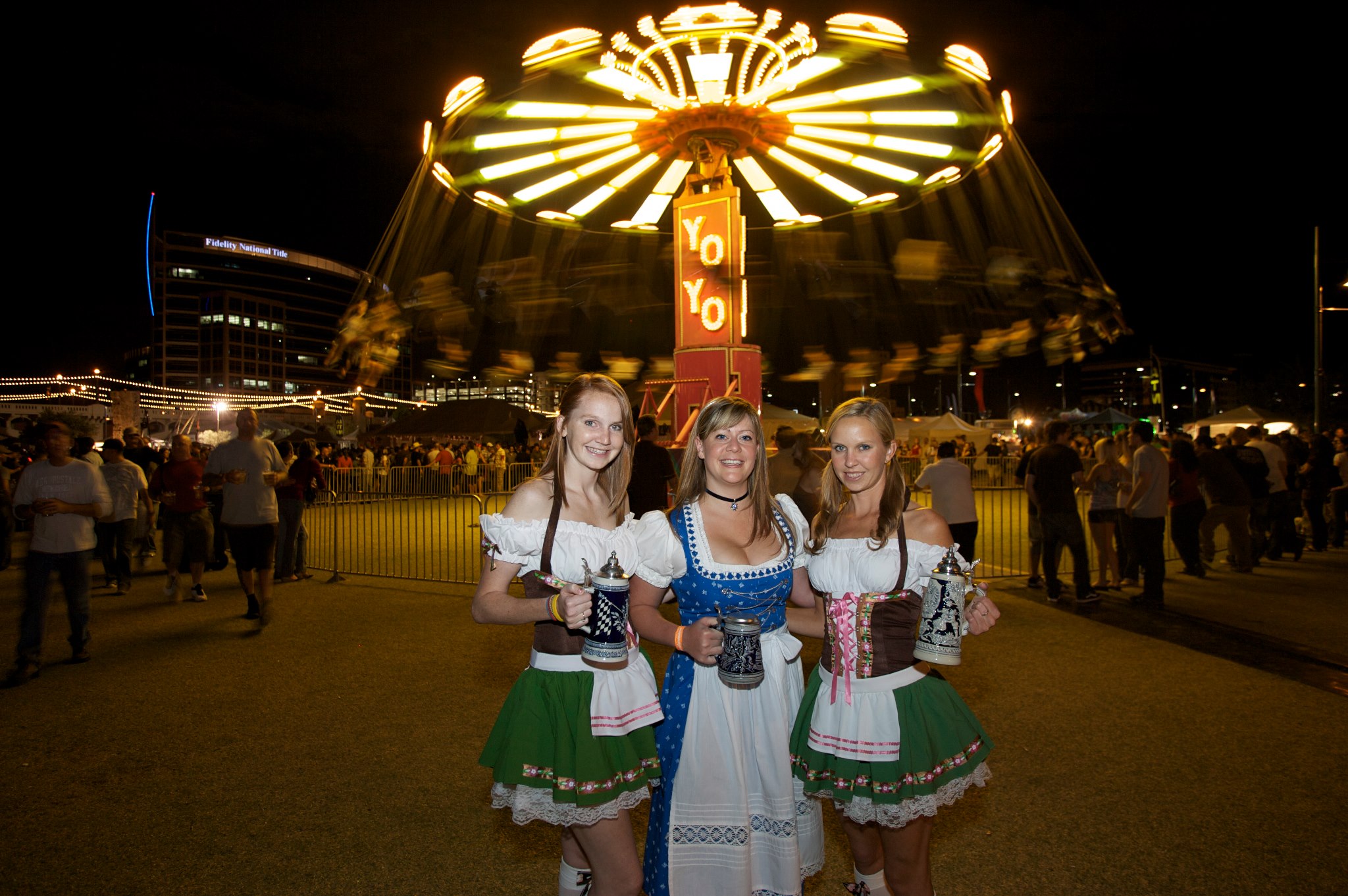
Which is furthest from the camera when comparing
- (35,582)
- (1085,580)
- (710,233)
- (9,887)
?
(710,233)

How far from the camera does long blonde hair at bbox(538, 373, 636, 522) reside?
7.98 feet

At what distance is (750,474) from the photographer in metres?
2.53

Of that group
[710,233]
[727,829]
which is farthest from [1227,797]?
[710,233]

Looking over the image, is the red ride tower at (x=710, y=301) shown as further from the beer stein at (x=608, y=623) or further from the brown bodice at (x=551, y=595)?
the beer stein at (x=608, y=623)

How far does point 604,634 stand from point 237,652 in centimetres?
534

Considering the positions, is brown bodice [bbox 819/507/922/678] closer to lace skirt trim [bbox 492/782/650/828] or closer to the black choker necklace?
the black choker necklace

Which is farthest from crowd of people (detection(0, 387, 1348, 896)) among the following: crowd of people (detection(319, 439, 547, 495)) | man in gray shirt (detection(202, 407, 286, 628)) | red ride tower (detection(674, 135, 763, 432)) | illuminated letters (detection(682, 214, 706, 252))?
illuminated letters (detection(682, 214, 706, 252))

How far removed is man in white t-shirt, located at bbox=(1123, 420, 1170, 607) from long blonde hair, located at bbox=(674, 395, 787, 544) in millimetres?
6468

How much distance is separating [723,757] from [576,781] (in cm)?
44

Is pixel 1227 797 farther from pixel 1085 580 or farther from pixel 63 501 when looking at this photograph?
pixel 63 501

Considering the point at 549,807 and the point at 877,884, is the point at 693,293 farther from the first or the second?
the point at 549,807

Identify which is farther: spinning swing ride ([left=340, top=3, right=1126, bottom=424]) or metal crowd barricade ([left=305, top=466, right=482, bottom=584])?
metal crowd barricade ([left=305, top=466, right=482, bottom=584])

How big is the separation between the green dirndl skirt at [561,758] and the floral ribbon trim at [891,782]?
483mm

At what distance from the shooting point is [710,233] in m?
15.6
